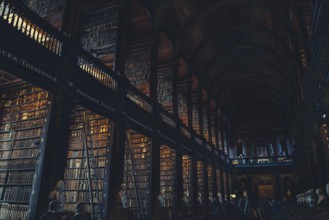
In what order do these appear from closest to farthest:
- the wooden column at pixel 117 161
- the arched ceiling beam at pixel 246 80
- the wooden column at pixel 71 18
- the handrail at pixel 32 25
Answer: the handrail at pixel 32 25 < the wooden column at pixel 71 18 < the wooden column at pixel 117 161 < the arched ceiling beam at pixel 246 80

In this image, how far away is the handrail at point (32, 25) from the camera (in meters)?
4.09

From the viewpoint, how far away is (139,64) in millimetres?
9758

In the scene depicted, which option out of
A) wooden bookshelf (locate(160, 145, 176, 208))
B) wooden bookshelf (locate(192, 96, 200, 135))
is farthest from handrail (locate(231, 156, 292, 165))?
wooden bookshelf (locate(160, 145, 176, 208))

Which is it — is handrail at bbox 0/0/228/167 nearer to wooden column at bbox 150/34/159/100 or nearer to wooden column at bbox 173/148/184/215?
wooden column at bbox 150/34/159/100

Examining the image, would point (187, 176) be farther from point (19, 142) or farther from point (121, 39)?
point (19, 142)

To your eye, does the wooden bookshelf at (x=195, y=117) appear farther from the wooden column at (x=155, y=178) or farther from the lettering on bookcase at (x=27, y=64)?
the lettering on bookcase at (x=27, y=64)

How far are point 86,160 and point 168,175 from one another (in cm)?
413

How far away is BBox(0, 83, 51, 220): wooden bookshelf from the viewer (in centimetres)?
517

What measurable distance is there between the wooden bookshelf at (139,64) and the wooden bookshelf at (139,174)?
1833 mm

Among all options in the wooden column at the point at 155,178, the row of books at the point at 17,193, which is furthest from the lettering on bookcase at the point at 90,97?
the wooden column at the point at 155,178

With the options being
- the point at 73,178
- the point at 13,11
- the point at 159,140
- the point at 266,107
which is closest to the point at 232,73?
the point at 266,107

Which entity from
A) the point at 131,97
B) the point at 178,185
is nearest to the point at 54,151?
the point at 131,97

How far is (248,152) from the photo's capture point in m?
24.1

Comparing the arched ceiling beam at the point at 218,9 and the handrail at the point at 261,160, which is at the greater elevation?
the arched ceiling beam at the point at 218,9
